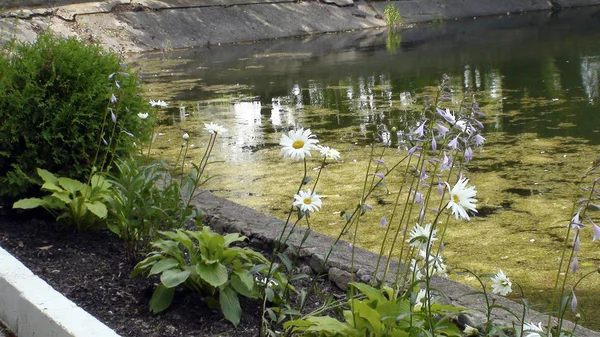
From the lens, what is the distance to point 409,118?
8.17m

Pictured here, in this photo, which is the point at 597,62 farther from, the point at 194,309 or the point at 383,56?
the point at 194,309

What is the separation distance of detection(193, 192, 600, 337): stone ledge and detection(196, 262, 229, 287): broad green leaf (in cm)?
27

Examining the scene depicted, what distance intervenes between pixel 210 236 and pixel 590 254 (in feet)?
6.55

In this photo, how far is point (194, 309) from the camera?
3.09 metres

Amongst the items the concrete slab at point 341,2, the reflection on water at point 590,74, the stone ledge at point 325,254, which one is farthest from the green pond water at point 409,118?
the concrete slab at point 341,2

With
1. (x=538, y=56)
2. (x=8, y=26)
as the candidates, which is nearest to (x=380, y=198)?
(x=538, y=56)

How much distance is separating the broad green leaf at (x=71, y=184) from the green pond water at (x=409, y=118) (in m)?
1.45

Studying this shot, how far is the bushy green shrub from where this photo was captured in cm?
409

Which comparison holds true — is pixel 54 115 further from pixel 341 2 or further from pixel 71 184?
pixel 341 2

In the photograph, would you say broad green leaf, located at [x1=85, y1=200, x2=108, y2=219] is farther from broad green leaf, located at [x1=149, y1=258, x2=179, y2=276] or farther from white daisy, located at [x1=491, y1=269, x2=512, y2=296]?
white daisy, located at [x1=491, y1=269, x2=512, y2=296]

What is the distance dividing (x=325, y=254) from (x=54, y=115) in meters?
1.58

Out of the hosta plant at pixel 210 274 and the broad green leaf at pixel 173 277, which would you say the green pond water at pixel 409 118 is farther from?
the broad green leaf at pixel 173 277

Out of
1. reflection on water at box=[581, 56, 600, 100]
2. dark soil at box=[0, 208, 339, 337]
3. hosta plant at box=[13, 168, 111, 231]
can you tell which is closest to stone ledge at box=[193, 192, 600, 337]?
dark soil at box=[0, 208, 339, 337]

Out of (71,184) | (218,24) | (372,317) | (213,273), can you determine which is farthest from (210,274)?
(218,24)
